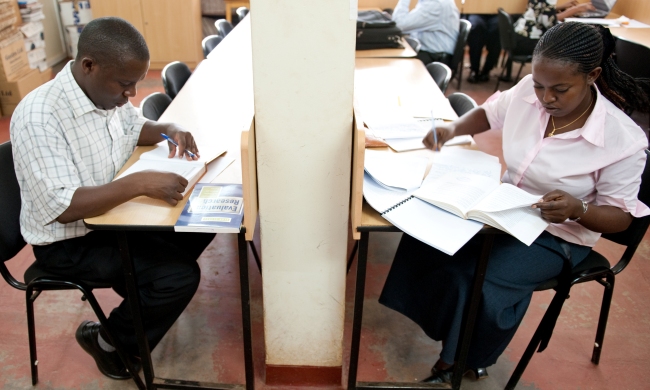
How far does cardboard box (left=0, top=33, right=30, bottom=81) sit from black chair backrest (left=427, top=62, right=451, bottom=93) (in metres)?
3.39

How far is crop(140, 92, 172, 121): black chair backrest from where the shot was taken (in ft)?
7.37

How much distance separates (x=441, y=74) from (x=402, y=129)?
3.25 ft

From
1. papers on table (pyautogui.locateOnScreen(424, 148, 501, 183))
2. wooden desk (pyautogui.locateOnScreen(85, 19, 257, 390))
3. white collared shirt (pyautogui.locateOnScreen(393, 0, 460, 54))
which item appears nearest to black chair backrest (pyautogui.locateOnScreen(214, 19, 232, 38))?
wooden desk (pyautogui.locateOnScreen(85, 19, 257, 390))

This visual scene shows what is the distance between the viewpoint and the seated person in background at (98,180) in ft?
4.84

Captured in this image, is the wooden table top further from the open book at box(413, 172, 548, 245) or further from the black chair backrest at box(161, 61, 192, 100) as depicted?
the open book at box(413, 172, 548, 245)

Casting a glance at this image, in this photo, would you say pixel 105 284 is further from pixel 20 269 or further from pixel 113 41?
pixel 20 269

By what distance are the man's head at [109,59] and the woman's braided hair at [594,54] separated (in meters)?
1.23

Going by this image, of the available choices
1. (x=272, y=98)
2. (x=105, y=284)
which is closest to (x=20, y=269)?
(x=105, y=284)

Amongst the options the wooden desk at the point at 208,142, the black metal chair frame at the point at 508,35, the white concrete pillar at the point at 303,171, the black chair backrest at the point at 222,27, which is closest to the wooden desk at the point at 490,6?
the black metal chair frame at the point at 508,35

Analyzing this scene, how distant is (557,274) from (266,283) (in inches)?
38.6

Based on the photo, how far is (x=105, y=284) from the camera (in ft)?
5.64

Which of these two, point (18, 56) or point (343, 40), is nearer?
point (343, 40)

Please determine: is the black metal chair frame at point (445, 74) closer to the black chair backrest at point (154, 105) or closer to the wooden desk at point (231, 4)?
the black chair backrest at point (154, 105)

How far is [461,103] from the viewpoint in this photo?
248 cm
